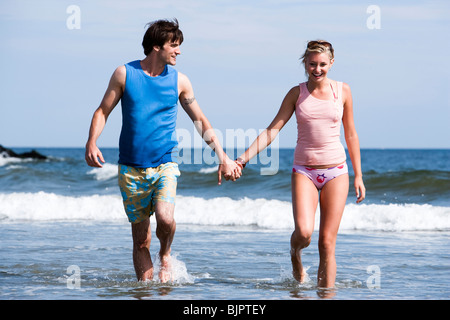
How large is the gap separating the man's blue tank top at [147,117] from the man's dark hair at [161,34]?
0.23 metres

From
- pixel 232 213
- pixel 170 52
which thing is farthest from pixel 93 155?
pixel 232 213

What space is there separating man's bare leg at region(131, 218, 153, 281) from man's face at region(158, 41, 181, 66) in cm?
141

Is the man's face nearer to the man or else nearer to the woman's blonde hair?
the man

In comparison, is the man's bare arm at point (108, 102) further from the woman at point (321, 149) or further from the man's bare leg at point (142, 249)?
the woman at point (321, 149)

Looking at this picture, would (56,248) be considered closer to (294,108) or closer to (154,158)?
(154,158)

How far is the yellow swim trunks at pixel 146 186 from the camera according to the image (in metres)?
5.37

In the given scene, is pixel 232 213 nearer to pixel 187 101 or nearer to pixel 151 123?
pixel 187 101

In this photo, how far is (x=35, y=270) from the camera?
701 centimetres

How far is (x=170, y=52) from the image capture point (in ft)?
17.4

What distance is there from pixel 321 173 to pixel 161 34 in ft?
Answer: 5.85

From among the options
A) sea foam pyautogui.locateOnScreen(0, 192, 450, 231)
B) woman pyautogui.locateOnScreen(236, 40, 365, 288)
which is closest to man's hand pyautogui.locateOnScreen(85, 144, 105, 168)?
woman pyautogui.locateOnScreen(236, 40, 365, 288)

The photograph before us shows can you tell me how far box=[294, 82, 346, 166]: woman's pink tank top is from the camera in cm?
535

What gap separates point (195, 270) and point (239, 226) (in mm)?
5291
